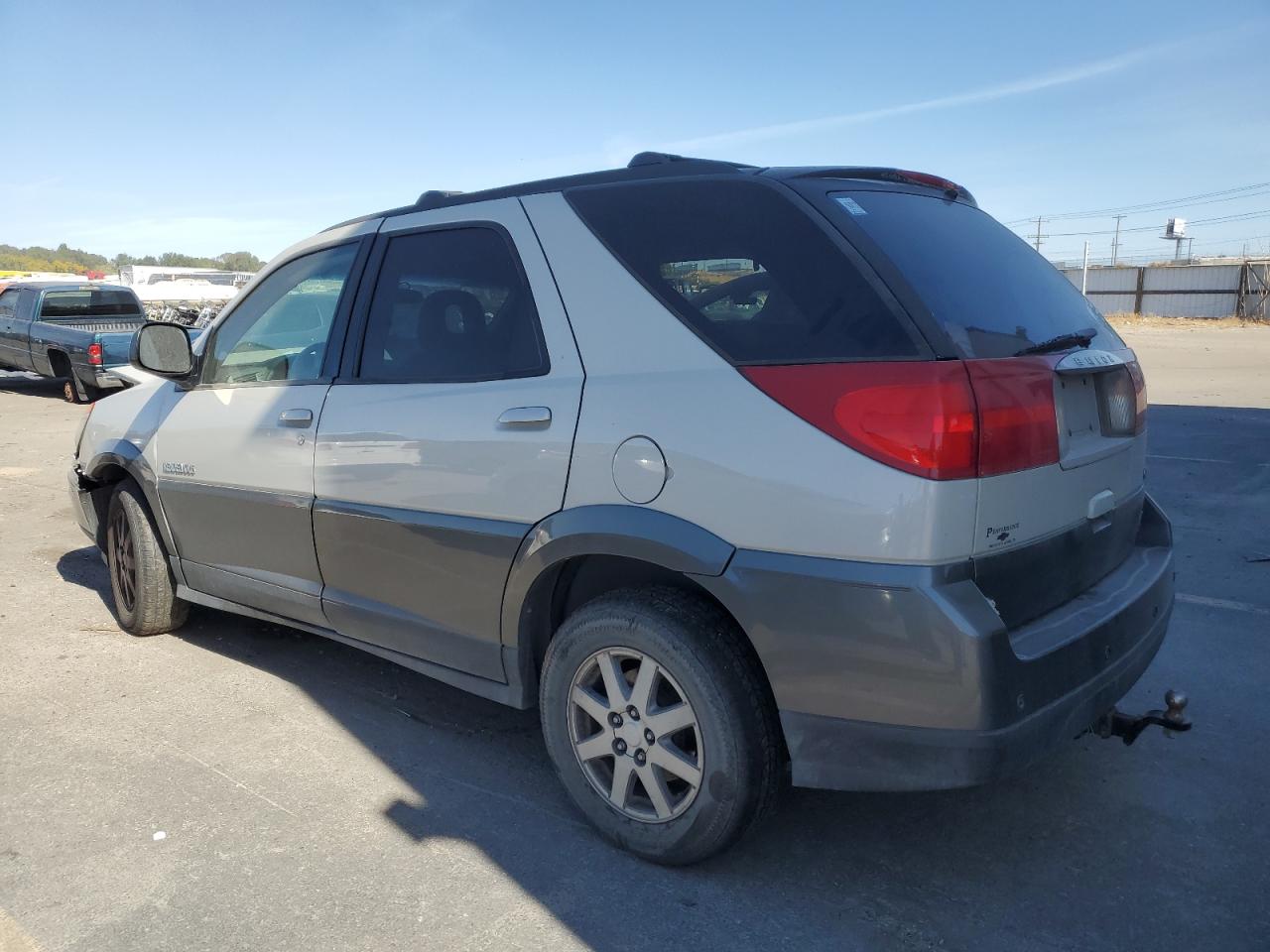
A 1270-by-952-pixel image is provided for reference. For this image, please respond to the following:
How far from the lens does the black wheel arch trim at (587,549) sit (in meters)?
2.56

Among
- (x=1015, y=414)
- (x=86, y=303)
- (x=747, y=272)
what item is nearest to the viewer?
(x=1015, y=414)

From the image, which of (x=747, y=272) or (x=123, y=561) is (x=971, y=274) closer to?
(x=747, y=272)

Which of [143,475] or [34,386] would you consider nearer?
[143,475]

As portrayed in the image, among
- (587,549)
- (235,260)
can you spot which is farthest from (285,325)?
(235,260)

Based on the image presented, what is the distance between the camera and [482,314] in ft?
10.6

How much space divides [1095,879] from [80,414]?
1472 centimetres

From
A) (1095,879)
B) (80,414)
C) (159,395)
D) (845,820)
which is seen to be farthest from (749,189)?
(80,414)

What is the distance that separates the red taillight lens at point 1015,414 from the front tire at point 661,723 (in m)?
0.80

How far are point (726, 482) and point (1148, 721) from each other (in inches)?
59.6

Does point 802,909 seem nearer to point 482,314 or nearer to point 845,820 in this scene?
point 845,820

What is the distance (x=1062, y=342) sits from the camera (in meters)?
2.73

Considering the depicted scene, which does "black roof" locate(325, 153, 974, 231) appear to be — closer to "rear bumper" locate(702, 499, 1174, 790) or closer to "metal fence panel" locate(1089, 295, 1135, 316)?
"rear bumper" locate(702, 499, 1174, 790)

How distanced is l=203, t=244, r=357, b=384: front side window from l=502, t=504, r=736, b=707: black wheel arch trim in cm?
128

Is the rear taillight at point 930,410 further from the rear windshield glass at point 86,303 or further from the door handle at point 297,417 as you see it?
the rear windshield glass at point 86,303
